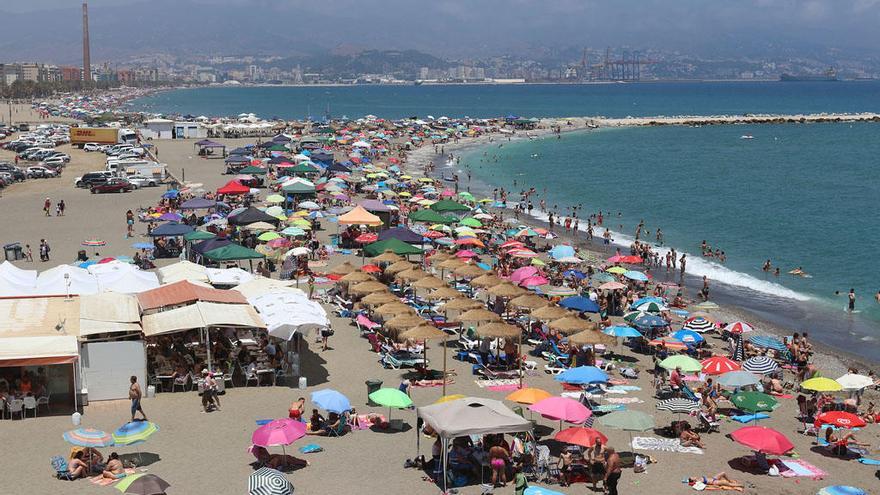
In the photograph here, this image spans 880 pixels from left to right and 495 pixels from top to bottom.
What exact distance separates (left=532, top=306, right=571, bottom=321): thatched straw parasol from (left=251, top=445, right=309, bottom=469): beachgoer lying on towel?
25.0 ft

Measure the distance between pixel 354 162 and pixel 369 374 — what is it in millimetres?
40711

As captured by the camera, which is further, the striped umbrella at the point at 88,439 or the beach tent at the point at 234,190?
the beach tent at the point at 234,190

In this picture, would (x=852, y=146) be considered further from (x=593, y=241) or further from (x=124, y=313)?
(x=124, y=313)

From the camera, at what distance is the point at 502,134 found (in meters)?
97.4

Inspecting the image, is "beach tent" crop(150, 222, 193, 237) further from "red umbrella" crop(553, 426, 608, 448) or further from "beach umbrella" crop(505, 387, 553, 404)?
"red umbrella" crop(553, 426, 608, 448)

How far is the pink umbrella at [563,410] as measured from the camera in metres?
14.2

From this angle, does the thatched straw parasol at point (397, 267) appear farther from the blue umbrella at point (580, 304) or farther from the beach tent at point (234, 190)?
the beach tent at point (234, 190)

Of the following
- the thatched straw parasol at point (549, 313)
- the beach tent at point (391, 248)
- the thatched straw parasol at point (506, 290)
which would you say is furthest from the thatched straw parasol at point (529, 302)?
the beach tent at point (391, 248)

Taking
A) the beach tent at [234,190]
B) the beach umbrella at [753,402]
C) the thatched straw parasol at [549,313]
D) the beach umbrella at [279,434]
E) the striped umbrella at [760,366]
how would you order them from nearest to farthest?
the beach umbrella at [279,434] < the beach umbrella at [753,402] < the striped umbrella at [760,366] < the thatched straw parasol at [549,313] < the beach tent at [234,190]

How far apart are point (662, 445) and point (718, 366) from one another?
10.8 feet

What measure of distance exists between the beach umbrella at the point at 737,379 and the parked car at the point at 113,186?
35.2 metres

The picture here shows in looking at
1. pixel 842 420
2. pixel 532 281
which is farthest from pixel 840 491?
pixel 532 281

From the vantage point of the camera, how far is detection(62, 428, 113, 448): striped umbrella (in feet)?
42.0

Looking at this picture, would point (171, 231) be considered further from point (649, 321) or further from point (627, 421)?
point (627, 421)
